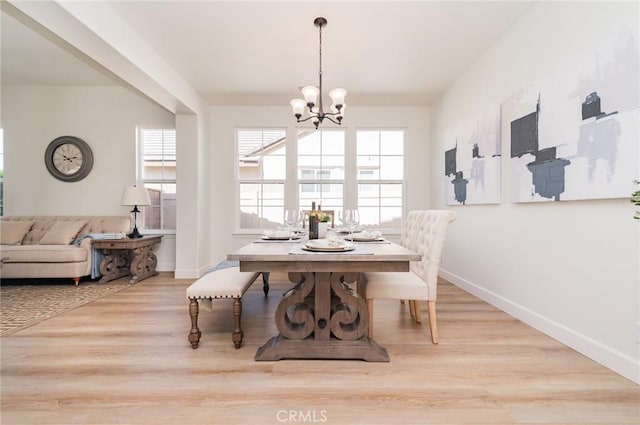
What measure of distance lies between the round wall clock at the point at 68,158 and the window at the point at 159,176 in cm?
82

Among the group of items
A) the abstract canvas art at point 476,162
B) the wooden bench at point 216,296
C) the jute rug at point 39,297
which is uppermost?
the abstract canvas art at point 476,162

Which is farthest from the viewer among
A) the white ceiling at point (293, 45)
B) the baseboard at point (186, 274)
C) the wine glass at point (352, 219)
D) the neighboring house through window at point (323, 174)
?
the neighboring house through window at point (323, 174)

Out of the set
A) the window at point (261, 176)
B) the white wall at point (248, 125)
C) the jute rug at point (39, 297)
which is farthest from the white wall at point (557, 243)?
the jute rug at point (39, 297)

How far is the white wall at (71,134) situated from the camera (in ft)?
15.0

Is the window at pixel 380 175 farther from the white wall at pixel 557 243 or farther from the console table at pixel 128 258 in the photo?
the console table at pixel 128 258

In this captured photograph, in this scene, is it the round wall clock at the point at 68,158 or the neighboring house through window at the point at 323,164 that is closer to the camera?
the round wall clock at the point at 68,158

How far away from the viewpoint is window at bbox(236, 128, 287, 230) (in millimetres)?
4977

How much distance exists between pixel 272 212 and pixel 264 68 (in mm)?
2237

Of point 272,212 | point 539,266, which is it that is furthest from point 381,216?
point 539,266

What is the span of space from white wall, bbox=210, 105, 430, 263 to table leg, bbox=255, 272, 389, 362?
302cm

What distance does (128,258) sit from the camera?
439 centimetres

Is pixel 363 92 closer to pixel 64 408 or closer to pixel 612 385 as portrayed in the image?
pixel 612 385

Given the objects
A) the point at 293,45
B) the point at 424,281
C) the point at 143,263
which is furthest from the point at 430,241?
the point at 143,263

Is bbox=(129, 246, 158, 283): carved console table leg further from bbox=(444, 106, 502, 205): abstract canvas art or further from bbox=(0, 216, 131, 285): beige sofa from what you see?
bbox=(444, 106, 502, 205): abstract canvas art
